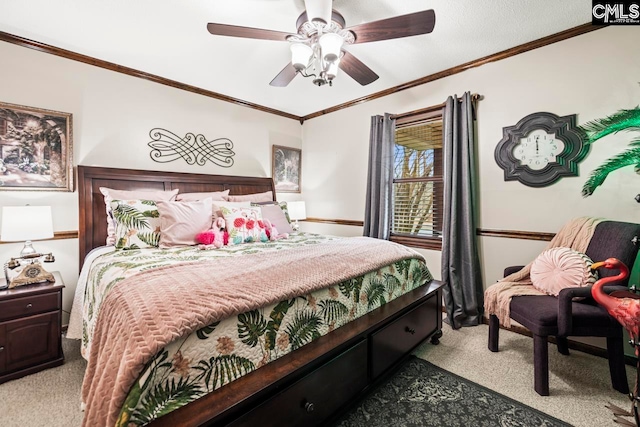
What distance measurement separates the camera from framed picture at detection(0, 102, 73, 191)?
2336mm

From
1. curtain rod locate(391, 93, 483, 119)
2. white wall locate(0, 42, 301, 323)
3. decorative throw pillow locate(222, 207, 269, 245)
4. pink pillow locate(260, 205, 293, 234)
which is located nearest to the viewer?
white wall locate(0, 42, 301, 323)

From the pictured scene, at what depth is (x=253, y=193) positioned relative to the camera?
3904mm

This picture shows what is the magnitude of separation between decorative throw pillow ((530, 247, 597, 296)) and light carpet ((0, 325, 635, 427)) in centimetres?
58

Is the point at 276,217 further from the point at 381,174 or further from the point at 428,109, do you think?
the point at 428,109

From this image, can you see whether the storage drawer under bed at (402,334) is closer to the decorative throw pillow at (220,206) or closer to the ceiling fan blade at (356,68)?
the decorative throw pillow at (220,206)

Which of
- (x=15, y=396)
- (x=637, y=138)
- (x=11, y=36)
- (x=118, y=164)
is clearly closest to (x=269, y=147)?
(x=118, y=164)

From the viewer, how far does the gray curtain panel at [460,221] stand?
9.12ft

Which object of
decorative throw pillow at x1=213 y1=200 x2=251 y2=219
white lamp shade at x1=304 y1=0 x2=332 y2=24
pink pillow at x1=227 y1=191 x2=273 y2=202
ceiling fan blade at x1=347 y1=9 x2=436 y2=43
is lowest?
decorative throw pillow at x1=213 y1=200 x2=251 y2=219

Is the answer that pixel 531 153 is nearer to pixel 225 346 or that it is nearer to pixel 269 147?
pixel 225 346

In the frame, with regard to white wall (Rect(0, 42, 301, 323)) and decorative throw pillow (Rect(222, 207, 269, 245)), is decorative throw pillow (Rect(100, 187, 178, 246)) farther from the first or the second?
decorative throw pillow (Rect(222, 207, 269, 245))

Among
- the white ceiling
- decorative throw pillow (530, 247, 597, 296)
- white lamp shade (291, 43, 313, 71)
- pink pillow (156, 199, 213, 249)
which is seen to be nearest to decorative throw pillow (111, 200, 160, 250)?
pink pillow (156, 199, 213, 249)

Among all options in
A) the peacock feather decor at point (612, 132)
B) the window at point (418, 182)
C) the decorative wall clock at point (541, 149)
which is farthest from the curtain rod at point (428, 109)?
the peacock feather decor at point (612, 132)

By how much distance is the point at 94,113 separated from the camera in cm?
276

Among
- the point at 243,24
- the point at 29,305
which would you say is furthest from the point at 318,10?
the point at 29,305
